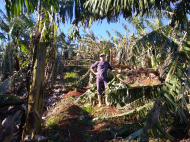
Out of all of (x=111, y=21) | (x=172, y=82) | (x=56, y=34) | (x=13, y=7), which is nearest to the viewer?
(x=13, y=7)

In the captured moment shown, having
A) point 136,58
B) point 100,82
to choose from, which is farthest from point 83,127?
point 136,58

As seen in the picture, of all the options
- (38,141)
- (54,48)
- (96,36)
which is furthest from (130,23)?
(38,141)

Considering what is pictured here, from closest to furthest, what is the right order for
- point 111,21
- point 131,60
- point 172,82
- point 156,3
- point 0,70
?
point 172,82, point 156,3, point 131,60, point 111,21, point 0,70

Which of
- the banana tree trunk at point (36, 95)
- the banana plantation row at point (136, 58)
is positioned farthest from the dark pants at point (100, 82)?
the banana tree trunk at point (36, 95)

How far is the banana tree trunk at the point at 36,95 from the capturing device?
155 inches

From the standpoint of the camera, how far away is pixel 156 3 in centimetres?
405

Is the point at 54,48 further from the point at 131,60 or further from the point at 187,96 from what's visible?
the point at 187,96

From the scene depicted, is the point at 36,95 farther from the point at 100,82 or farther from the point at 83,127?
the point at 100,82

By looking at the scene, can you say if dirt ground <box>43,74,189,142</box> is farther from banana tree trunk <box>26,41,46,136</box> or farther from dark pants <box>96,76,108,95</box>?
banana tree trunk <box>26,41,46,136</box>

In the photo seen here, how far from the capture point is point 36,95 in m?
4.11

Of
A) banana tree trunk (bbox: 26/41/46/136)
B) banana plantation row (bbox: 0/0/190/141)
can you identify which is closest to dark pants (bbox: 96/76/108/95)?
banana plantation row (bbox: 0/0/190/141)

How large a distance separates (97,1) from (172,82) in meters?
2.97

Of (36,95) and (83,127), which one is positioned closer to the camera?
(36,95)

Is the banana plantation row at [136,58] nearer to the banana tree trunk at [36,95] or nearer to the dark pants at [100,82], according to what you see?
the banana tree trunk at [36,95]
